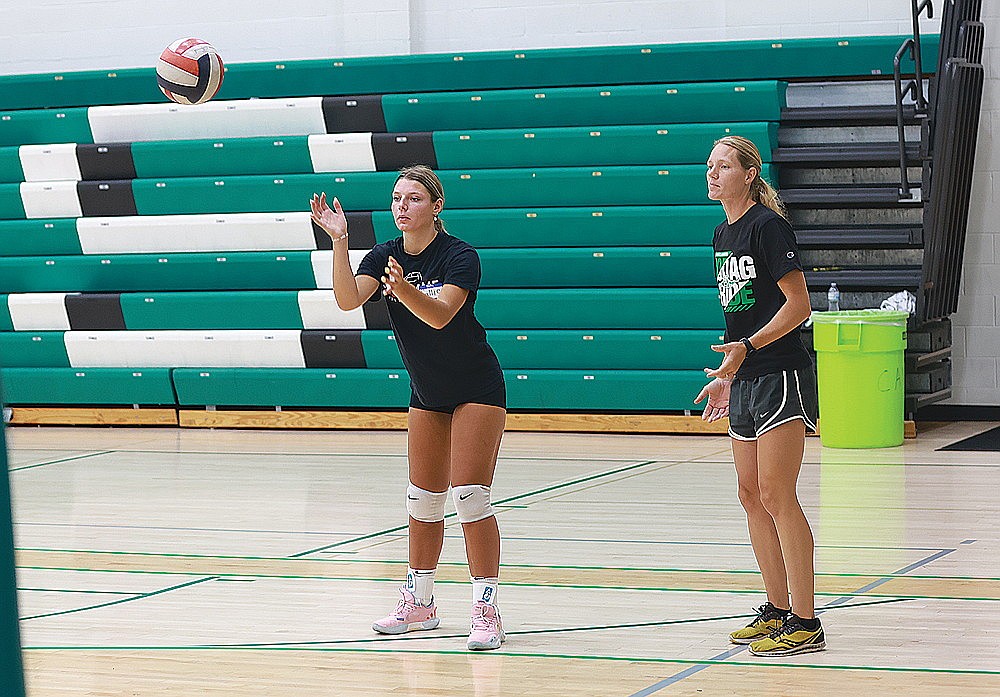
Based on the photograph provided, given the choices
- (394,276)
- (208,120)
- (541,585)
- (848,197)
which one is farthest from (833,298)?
(394,276)

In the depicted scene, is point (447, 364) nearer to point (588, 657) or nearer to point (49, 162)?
point (588, 657)

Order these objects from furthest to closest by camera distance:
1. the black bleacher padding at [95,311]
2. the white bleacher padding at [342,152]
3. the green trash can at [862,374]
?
1. the black bleacher padding at [95,311]
2. the white bleacher padding at [342,152]
3. the green trash can at [862,374]

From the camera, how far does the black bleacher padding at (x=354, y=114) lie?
33.8 feet

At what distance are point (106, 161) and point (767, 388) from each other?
7.96 metres

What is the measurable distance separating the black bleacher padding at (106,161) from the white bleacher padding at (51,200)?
17 centimetres

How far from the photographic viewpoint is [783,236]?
12.4 ft

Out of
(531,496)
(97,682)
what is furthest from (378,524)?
(97,682)

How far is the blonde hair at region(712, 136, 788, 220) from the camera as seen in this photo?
152 inches

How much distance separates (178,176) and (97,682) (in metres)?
7.43

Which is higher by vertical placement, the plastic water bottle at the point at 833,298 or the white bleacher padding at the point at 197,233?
the white bleacher padding at the point at 197,233

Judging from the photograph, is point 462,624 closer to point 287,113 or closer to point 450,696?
point 450,696

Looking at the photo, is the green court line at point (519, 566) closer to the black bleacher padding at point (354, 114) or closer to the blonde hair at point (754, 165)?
the blonde hair at point (754, 165)

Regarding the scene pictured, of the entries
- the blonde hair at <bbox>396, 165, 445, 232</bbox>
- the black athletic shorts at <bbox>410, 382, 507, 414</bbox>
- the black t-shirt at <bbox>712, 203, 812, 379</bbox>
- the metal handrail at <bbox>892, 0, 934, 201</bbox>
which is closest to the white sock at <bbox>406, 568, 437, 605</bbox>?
the black athletic shorts at <bbox>410, 382, 507, 414</bbox>

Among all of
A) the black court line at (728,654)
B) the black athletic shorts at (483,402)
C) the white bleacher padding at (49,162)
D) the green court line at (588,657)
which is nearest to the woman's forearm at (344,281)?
the black athletic shorts at (483,402)
